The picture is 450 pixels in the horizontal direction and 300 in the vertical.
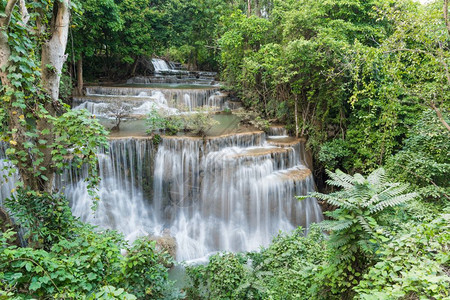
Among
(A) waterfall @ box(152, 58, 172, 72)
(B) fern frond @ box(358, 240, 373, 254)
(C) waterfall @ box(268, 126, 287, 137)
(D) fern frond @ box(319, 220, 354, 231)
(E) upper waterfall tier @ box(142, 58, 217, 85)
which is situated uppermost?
(A) waterfall @ box(152, 58, 172, 72)

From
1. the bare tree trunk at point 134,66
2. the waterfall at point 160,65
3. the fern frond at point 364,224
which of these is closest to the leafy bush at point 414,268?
the fern frond at point 364,224

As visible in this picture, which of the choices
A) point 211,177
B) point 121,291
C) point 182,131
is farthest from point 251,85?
point 121,291

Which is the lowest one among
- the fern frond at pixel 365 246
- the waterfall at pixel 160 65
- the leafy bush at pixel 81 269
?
the leafy bush at pixel 81 269

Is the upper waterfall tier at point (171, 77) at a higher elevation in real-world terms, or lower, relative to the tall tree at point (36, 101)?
higher

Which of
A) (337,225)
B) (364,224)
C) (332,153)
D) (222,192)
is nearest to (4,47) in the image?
(337,225)

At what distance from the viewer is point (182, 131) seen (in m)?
9.97

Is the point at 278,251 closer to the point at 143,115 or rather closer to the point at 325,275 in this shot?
the point at 325,275

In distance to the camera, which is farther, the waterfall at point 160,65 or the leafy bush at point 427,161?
the waterfall at point 160,65

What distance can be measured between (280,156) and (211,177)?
8.55 ft

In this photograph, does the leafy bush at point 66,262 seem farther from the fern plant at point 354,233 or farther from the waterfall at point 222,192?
the waterfall at point 222,192

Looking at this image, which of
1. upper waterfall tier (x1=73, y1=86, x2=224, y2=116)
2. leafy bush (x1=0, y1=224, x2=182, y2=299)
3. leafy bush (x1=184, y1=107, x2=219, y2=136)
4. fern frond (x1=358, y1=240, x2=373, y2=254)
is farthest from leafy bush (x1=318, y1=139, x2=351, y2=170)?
leafy bush (x1=0, y1=224, x2=182, y2=299)

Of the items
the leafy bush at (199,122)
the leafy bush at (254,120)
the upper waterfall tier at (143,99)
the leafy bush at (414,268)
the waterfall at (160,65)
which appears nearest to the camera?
the leafy bush at (414,268)

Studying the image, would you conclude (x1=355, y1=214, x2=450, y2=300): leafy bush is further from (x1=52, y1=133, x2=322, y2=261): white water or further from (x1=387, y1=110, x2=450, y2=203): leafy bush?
(x1=52, y1=133, x2=322, y2=261): white water

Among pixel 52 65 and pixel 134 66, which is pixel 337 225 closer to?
Result: pixel 52 65
